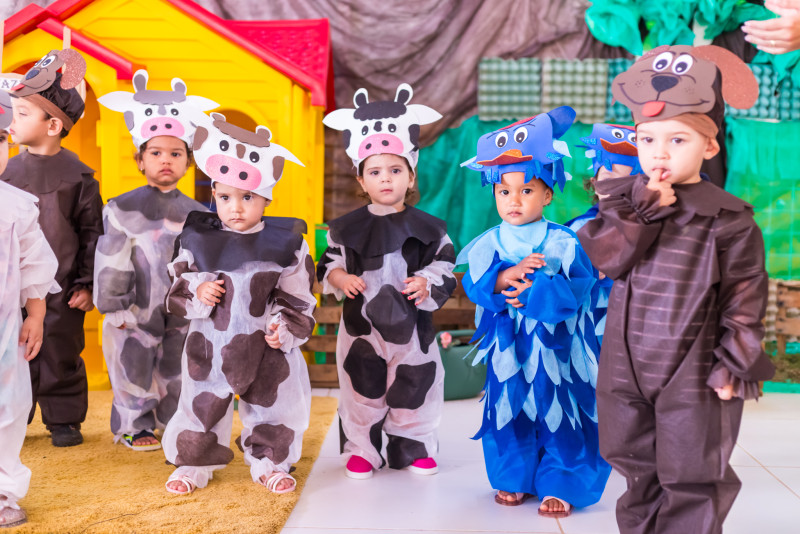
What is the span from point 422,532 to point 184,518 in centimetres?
77

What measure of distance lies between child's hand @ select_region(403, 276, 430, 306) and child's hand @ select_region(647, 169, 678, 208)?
3.83 ft

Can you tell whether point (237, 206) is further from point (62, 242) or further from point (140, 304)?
point (62, 242)

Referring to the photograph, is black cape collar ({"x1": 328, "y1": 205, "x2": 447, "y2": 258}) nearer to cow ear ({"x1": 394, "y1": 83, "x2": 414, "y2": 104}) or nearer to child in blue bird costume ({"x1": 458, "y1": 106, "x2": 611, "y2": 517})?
child in blue bird costume ({"x1": 458, "y1": 106, "x2": 611, "y2": 517})

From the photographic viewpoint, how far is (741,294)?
1.89 metres

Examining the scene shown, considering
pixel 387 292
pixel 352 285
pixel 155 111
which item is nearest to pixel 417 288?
pixel 387 292

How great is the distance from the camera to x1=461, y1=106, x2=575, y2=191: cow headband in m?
2.62

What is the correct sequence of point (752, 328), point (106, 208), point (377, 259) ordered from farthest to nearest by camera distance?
point (106, 208), point (377, 259), point (752, 328)

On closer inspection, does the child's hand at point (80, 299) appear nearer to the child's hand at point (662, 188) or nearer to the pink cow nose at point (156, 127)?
the pink cow nose at point (156, 127)

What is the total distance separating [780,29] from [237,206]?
179cm

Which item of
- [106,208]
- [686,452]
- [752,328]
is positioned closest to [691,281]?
[752,328]

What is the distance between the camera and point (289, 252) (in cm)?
278

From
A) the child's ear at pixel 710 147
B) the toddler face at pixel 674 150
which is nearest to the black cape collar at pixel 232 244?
the toddler face at pixel 674 150

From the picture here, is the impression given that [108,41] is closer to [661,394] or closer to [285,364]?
[285,364]

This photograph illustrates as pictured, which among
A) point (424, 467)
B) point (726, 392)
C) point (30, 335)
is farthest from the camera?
point (424, 467)
